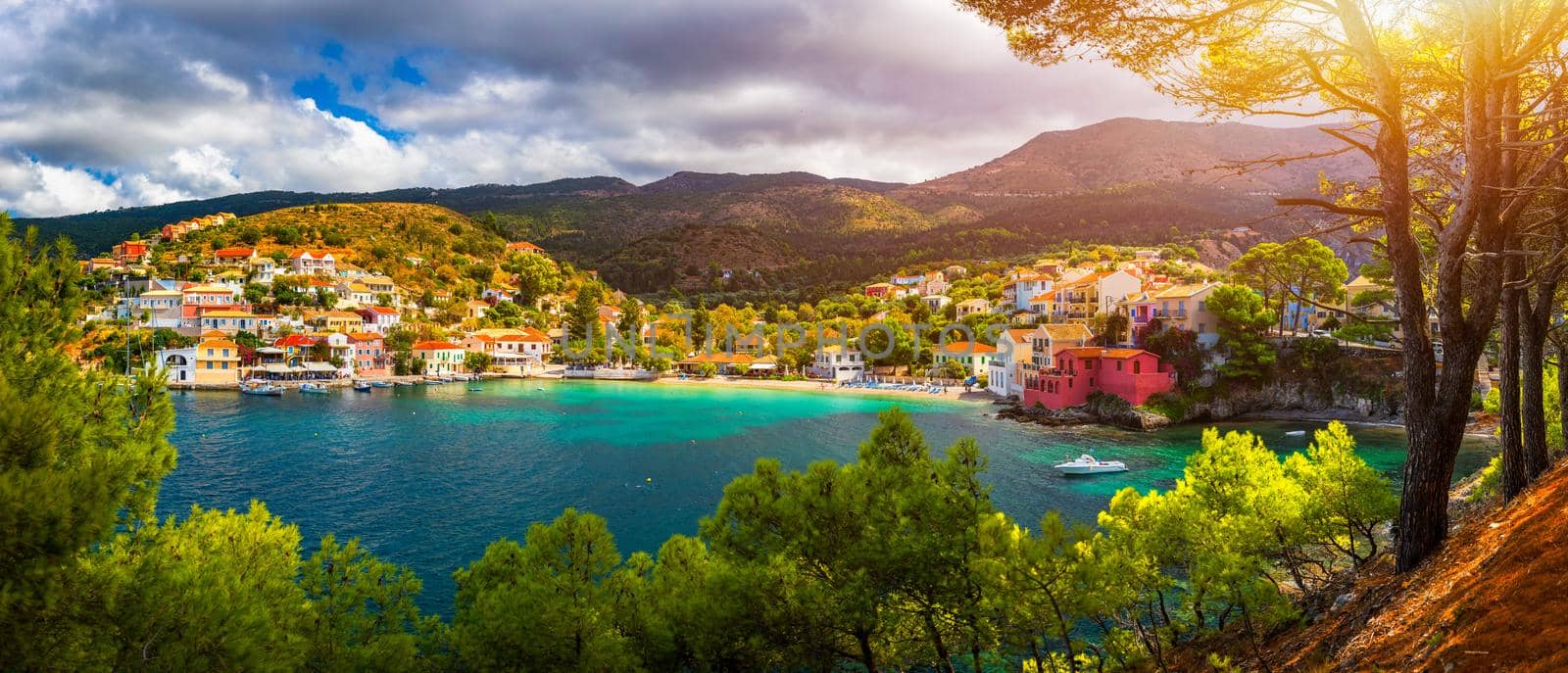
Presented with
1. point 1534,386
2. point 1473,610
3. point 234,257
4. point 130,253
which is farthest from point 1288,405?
point 130,253

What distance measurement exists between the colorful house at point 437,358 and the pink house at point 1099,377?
167 ft

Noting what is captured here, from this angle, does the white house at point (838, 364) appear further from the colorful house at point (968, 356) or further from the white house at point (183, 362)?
the white house at point (183, 362)

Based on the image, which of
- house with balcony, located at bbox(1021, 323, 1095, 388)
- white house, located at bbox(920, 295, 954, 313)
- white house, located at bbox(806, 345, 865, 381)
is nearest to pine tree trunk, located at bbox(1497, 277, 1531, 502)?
house with balcony, located at bbox(1021, 323, 1095, 388)

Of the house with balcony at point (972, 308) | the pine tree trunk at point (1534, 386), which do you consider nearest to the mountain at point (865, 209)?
the house with balcony at point (972, 308)

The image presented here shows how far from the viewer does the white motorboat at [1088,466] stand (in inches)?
981

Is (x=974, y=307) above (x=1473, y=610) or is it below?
above

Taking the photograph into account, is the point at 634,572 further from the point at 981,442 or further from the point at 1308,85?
the point at 981,442

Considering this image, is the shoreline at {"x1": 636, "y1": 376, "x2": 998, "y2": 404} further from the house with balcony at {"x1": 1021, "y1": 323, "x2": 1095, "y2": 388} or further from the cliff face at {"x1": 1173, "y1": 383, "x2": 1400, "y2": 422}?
the cliff face at {"x1": 1173, "y1": 383, "x2": 1400, "y2": 422}

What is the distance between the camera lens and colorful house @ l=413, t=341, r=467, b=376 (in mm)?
62000

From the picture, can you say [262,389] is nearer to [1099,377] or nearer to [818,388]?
[818,388]

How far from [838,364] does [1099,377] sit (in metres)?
24.5

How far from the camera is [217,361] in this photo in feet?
174

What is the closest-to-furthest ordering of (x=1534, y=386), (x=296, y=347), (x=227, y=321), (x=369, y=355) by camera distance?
(x=1534, y=386) → (x=296, y=347) → (x=227, y=321) → (x=369, y=355)

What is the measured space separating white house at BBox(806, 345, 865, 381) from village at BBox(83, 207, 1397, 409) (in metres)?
0.17
